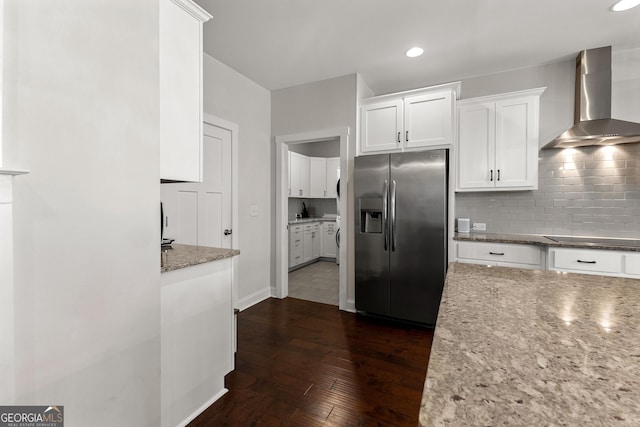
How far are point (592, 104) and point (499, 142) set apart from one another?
869 mm

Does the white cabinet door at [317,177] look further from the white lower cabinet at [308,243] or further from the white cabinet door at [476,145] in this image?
the white cabinet door at [476,145]

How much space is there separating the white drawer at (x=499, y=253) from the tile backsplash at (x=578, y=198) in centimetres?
56

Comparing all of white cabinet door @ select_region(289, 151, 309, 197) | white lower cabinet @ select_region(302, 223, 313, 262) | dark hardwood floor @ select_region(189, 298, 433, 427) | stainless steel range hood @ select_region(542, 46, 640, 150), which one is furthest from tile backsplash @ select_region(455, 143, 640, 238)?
white cabinet door @ select_region(289, 151, 309, 197)

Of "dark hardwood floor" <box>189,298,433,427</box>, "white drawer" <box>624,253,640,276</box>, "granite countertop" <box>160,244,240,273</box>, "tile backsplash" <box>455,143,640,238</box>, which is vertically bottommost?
"dark hardwood floor" <box>189,298,433,427</box>

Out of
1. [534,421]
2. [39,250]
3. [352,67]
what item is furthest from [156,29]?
[352,67]


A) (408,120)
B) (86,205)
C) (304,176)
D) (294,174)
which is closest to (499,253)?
(408,120)

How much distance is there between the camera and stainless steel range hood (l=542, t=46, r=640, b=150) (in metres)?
2.61

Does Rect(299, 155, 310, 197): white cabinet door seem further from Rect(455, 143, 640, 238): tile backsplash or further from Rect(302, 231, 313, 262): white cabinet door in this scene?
Rect(455, 143, 640, 238): tile backsplash

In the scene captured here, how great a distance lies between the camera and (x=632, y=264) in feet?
7.64

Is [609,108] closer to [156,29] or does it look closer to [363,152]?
[363,152]

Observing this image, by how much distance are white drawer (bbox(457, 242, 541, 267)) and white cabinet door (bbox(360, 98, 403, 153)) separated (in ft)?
4.32

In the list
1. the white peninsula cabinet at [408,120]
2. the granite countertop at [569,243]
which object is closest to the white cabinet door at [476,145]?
the white peninsula cabinet at [408,120]

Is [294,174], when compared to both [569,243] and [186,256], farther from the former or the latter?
[569,243]

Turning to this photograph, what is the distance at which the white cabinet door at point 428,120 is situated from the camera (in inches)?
116
